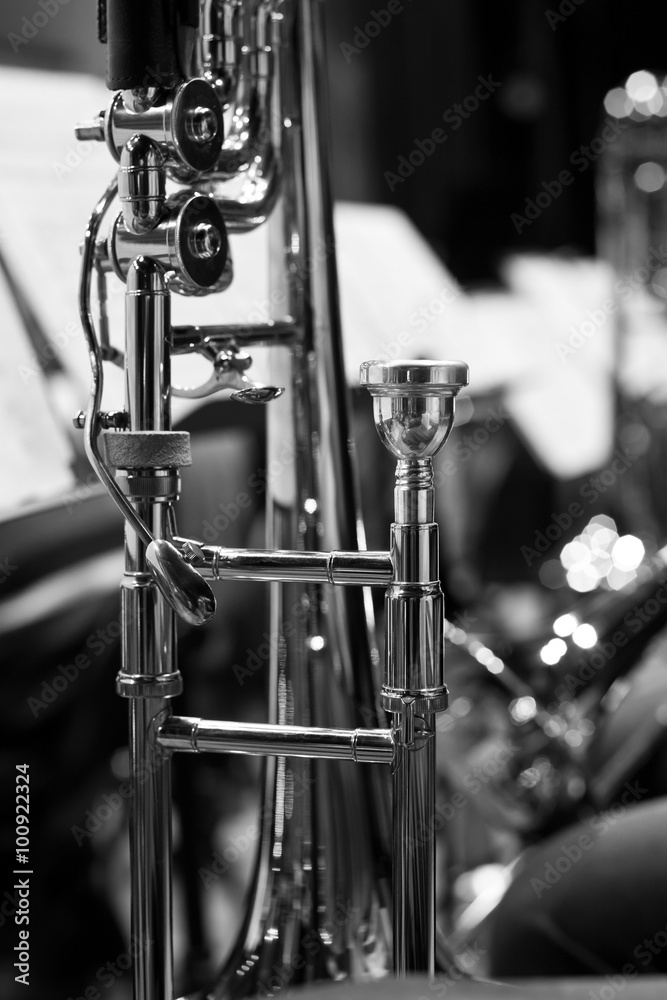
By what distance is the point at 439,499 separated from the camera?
1942 mm

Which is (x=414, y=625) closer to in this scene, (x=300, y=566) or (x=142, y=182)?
(x=300, y=566)

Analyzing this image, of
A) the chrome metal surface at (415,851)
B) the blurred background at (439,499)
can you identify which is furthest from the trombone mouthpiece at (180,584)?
the blurred background at (439,499)

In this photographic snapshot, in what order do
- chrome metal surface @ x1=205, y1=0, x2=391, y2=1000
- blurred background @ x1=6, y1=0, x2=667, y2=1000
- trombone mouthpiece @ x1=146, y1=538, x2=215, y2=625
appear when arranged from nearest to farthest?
A: trombone mouthpiece @ x1=146, y1=538, x2=215, y2=625, chrome metal surface @ x1=205, y1=0, x2=391, y2=1000, blurred background @ x1=6, y1=0, x2=667, y2=1000

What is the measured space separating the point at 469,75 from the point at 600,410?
0.86 m

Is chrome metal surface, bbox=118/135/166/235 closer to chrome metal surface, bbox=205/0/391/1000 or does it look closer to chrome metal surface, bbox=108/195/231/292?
chrome metal surface, bbox=108/195/231/292

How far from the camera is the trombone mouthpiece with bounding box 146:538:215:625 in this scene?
571mm

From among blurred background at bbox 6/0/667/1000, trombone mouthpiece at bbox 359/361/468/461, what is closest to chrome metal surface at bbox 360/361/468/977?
trombone mouthpiece at bbox 359/361/468/461

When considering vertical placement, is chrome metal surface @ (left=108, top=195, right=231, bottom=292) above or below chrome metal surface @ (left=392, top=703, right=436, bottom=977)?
above

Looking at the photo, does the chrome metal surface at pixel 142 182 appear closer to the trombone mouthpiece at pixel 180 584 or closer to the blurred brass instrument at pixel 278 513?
the blurred brass instrument at pixel 278 513

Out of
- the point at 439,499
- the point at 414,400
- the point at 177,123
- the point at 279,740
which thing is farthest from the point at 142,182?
the point at 439,499

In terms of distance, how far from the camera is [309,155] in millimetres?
802

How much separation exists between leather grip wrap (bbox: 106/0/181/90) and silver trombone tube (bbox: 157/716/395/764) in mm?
340

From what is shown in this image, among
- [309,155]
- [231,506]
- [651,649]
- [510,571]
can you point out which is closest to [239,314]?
[231,506]

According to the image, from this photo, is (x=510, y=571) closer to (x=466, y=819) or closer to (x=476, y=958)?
(x=466, y=819)
